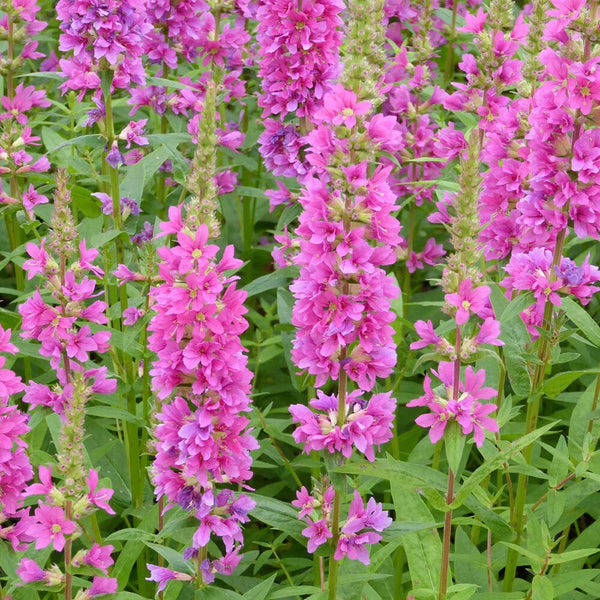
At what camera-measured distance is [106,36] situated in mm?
5270

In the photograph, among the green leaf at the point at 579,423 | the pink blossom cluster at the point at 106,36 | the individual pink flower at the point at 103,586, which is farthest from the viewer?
the pink blossom cluster at the point at 106,36

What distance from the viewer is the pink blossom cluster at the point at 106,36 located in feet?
17.0

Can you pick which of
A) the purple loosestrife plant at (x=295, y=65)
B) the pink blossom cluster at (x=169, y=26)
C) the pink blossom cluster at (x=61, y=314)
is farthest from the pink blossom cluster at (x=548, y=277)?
the pink blossom cluster at (x=169, y=26)

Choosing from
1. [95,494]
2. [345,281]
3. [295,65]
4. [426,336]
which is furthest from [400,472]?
[295,65]

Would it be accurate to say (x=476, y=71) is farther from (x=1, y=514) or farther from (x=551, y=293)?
(x=1, y=514)

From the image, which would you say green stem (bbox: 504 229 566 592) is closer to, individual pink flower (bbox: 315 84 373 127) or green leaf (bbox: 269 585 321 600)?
green leaf (bbox: 269 585 321 600)

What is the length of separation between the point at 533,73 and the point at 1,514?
131 inches

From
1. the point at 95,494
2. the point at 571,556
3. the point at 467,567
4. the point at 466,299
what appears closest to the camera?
the point at 466,299

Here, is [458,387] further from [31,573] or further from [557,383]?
[31,573]

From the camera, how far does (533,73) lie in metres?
5.02

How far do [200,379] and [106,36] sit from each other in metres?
2.53

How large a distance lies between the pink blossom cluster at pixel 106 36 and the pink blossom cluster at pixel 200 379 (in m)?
1.92

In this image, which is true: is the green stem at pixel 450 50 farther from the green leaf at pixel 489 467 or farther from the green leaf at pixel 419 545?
the green leaf at pixel 489 467

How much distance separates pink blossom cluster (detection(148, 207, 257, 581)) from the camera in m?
3.42
